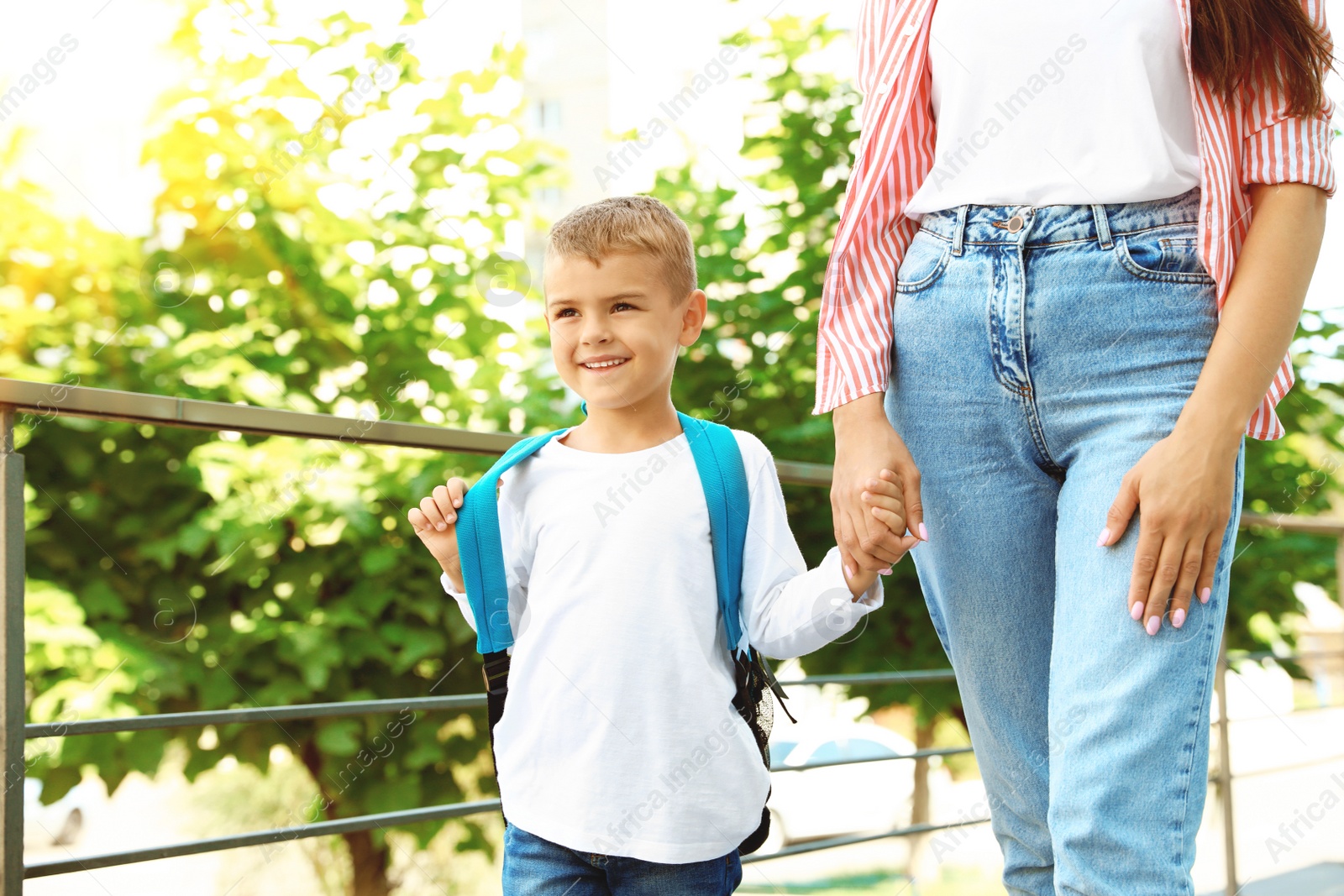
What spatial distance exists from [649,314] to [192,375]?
68.0 inches

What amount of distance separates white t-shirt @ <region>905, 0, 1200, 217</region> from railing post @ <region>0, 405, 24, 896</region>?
1.03 metres

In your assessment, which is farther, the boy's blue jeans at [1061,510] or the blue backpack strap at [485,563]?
the blue backpack strap at [485,563]

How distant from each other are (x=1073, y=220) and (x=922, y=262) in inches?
5.4

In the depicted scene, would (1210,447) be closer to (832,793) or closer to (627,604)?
(627,604)

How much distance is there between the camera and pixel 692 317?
1145 mm

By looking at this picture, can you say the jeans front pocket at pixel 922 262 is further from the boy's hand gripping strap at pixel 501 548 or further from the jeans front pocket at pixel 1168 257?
the boy's hand gripping strap at pixel 501 548

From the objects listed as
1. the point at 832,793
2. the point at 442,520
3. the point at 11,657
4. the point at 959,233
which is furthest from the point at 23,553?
the point at 832,793

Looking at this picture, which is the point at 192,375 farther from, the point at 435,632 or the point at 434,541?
the point at 434,541

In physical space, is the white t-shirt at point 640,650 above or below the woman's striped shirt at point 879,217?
below

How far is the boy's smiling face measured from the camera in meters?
1.07

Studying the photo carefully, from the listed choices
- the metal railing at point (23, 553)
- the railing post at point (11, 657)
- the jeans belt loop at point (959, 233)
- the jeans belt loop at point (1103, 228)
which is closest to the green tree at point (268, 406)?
the metal railing at point (23, 553)

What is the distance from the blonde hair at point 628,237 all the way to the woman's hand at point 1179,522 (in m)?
0.51

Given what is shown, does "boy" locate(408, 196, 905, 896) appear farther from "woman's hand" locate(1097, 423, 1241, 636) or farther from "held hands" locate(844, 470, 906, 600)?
"woman's hand" locate(1097, 423, 1241, 636)

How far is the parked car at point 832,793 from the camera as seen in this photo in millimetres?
3707
